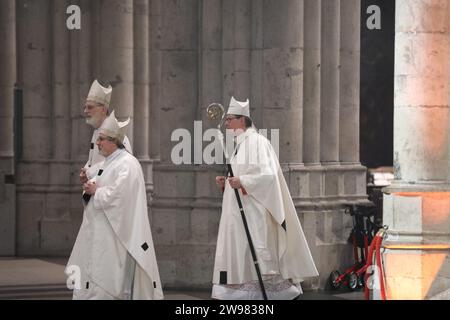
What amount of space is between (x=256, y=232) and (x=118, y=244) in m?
1.82

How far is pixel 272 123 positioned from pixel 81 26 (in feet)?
19.2

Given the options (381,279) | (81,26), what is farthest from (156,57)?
(381,279)

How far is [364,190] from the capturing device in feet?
61.5

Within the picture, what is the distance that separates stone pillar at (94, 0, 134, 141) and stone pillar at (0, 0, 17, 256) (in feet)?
4.38

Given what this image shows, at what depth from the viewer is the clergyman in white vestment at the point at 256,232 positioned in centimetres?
1468

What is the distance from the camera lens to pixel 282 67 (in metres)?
17.1

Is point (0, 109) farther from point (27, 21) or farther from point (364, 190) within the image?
point (364, 190)

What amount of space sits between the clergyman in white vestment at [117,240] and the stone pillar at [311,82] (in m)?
4.51

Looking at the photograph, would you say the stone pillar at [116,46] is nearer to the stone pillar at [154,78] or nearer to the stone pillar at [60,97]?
the stone pillar at [60,97]

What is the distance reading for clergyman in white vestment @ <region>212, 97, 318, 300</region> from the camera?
578 inches

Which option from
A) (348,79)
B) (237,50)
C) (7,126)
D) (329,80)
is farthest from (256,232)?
(7,126)

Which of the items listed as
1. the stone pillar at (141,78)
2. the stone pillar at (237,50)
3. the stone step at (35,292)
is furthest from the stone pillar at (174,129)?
the stone pillar at (141,78)

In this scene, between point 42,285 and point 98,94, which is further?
point 42,285

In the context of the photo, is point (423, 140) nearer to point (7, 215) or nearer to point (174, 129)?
point (174, 129)
